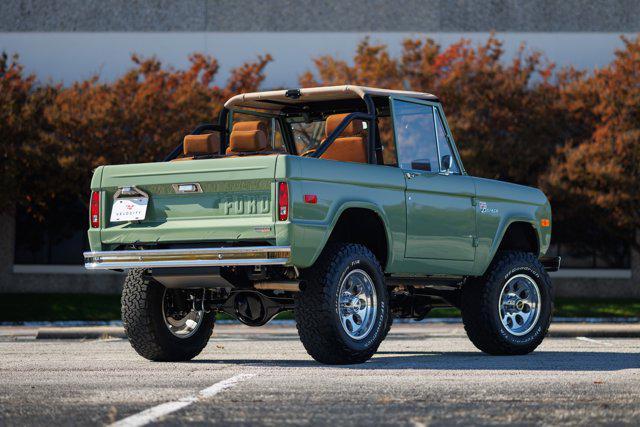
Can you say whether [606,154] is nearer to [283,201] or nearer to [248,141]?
[248,141]

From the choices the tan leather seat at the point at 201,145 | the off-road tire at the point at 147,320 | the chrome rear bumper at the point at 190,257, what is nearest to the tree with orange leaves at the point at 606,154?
the tan leather seat at the point at 201,145

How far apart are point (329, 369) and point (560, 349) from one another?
16.0 ft

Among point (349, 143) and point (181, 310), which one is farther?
point (181, 310)

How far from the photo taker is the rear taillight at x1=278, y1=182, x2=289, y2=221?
34.6 ft

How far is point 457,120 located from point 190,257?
20208 mm

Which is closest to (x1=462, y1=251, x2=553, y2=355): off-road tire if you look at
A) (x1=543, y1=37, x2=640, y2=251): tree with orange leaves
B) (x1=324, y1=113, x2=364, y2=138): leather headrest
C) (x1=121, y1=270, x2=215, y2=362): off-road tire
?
(x1=324, y1=113, x2=364, y2=138): leather headrest

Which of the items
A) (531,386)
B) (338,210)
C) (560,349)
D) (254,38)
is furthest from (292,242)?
(254,38)

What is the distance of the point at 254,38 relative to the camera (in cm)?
3753

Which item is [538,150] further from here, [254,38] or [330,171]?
[330,171]

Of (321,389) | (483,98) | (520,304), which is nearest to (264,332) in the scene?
(520,304)

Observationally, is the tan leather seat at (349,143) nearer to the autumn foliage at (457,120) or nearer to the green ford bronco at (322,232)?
the green ford bronco at (322,232)

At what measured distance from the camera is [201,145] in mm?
12148

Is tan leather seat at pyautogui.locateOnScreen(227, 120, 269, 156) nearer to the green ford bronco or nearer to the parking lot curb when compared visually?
the green ford bronco

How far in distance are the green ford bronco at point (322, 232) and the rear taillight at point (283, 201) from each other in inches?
0.5
